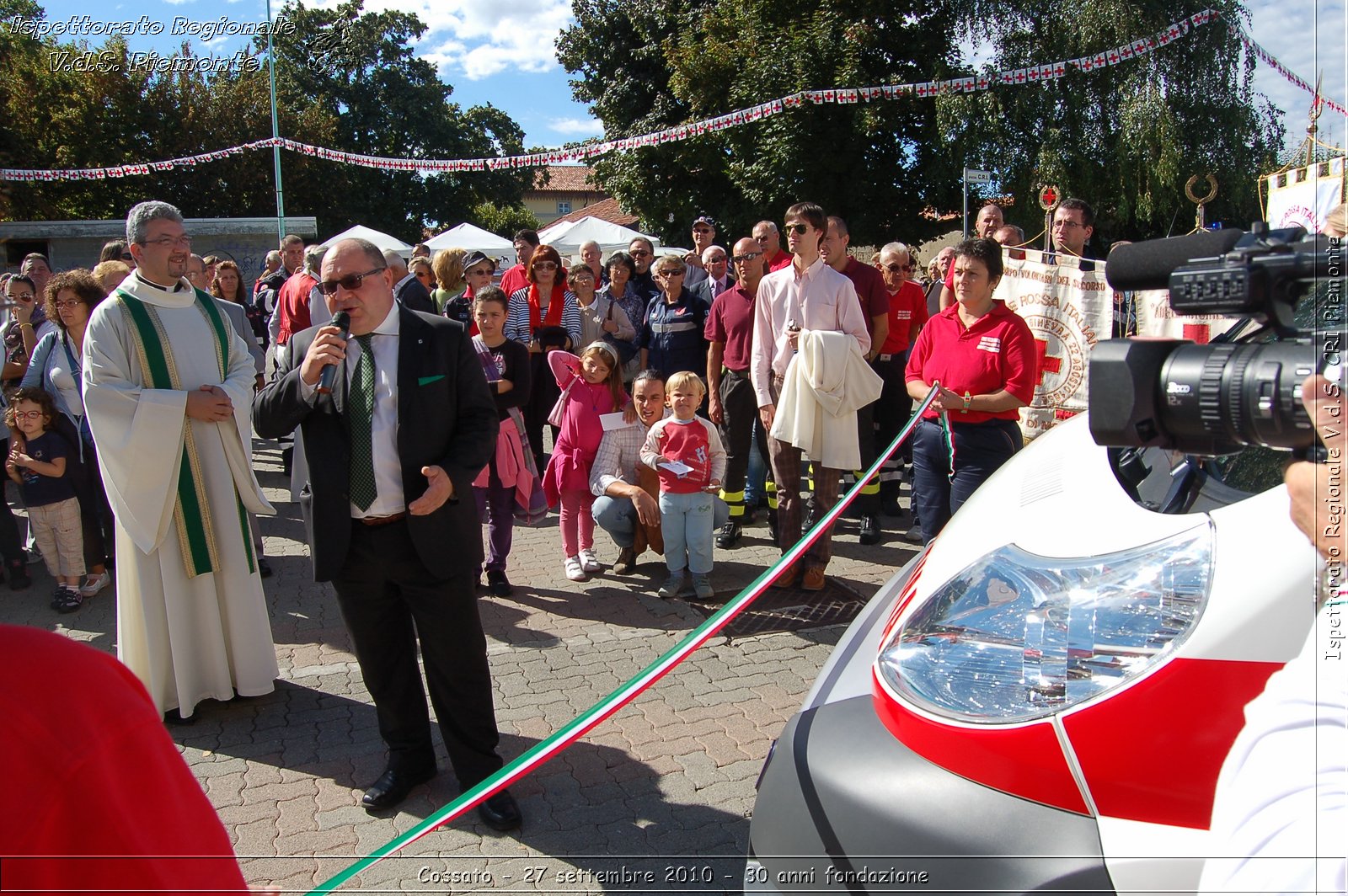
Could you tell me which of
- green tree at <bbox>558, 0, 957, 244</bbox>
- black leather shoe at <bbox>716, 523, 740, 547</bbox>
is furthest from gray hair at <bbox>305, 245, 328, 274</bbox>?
green tree at <bbox>558, 0, 957, 244</bbox>

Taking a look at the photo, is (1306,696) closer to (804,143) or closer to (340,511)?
(340,511)

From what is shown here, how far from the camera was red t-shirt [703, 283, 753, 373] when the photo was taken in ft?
23.0

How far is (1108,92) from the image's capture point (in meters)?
21.7

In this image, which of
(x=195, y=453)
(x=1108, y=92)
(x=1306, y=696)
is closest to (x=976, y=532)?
(x=1306, y=696)

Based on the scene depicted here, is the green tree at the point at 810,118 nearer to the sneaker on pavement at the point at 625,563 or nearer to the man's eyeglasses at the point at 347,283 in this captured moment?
the sneaker on pavement at the point at 625,563

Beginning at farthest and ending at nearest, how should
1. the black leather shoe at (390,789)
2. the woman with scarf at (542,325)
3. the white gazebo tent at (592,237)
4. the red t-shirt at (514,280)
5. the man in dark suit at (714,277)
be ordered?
the white gazebo tent at (592,237)
the red t-shirt at (514,280)
the man in dark suit at (714,277)
the woman with scarf at (542,325)
the black leather shoe at (390,789)

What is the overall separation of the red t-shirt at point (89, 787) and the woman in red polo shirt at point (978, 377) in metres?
4.04

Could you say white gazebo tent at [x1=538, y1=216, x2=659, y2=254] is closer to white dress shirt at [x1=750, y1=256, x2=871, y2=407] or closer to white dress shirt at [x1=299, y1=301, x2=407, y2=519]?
white dress shirt at [x1=750, y1=256, x2=871, y2=407]

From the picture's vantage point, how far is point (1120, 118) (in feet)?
69.1

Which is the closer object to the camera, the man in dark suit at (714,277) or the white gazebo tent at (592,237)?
the man in dark suit at (714,277)

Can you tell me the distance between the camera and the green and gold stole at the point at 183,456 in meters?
4.22

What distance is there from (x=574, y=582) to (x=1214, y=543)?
494 centimetres

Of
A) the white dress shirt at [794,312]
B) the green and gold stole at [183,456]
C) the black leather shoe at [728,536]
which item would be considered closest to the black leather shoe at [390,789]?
the green and gold stole at [183,456]

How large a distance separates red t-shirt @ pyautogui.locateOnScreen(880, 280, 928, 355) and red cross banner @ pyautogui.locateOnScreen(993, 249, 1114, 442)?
1.36 meters
